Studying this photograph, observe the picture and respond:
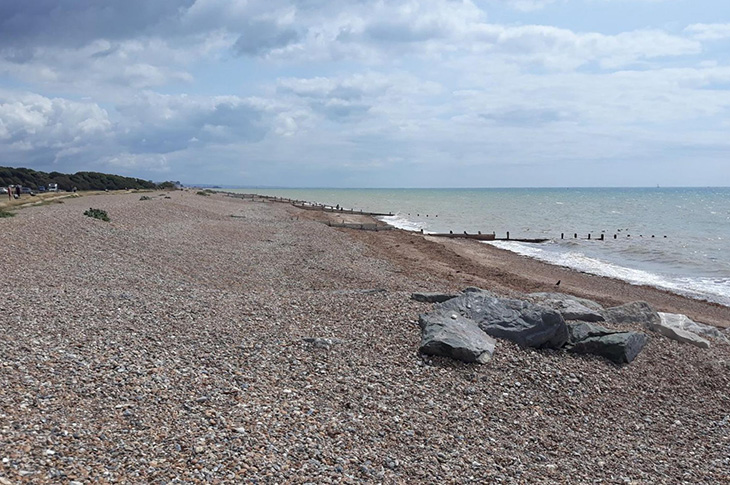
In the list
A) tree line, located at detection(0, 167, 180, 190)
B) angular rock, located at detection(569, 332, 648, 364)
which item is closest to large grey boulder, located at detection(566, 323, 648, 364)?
angular rock, located at detection(569, 332, 648, 364)

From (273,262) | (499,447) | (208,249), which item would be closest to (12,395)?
(499,447)

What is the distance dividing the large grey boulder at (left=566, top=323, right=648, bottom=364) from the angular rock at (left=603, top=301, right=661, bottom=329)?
244 cm

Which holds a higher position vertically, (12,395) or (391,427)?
(12,395)

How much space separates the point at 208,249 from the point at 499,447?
63.6 ft

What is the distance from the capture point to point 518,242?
45.4m

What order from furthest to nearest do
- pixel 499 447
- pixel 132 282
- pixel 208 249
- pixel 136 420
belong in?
pixel 208 249 < pixel 132 282 < pixel 499 447 < pixel 136 420

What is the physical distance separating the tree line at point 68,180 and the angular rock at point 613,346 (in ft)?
263

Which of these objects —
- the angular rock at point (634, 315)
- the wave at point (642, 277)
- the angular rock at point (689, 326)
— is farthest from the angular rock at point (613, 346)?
the wave at point (642, 277)

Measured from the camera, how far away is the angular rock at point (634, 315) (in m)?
14.9

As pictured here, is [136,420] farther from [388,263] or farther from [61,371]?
[388,263]

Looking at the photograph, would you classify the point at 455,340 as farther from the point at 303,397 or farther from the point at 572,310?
the point at 572,310

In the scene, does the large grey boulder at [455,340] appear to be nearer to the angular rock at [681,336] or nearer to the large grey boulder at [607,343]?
the large grey boulder at [607,343]

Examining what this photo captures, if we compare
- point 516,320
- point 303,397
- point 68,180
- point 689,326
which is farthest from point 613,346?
point 68,180

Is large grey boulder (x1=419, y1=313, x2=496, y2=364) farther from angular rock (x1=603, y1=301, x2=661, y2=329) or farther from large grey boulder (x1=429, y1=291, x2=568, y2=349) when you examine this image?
angular rock (x1=603, y1=301, x2=661, y2=329)
